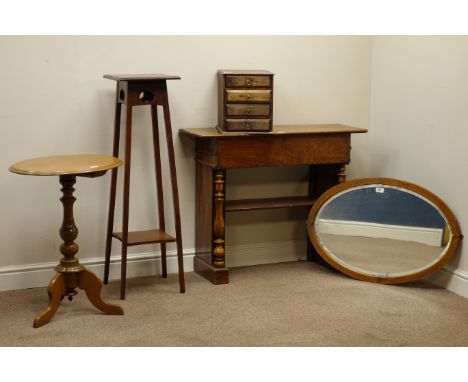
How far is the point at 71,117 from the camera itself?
4.08 metres

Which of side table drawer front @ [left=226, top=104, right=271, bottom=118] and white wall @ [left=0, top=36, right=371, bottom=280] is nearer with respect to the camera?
white wall @ [left=0, top=36, right=371, bottom=280]

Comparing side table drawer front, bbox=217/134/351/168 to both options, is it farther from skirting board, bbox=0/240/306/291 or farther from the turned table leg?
the turned table leg

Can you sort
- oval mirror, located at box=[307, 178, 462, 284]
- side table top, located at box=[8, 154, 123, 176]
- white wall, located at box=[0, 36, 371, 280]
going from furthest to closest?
oval mirror, located at box=[307, 178, 462, 284], white wall, located at box=[0, 36, 371, 280], side table top, located at box=[8, 154, 123, 176]

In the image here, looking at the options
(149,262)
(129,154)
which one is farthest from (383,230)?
(129,154)

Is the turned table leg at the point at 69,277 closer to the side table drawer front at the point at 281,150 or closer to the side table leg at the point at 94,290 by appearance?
the side table leg at the point at 94,290

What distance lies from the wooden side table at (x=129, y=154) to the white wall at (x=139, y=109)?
5.0 inches

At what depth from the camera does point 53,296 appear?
3.59 metres

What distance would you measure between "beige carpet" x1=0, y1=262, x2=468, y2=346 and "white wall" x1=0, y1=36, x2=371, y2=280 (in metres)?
0.36

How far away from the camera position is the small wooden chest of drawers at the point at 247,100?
4113mm

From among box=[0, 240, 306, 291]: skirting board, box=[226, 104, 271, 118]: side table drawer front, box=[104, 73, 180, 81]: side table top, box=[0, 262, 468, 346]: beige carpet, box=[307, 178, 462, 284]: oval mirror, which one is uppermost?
box=[104, 73, 180, 81]: side table top

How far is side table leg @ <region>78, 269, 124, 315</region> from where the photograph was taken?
11.9 feet

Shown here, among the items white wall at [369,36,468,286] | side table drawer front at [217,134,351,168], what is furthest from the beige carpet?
side table drawer front at [217,134,351,168]

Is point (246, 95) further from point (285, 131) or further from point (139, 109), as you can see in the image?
point (139, 109)

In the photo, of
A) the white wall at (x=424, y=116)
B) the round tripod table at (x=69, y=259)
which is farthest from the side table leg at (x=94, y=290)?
the white wall at (x=424, y=116)
